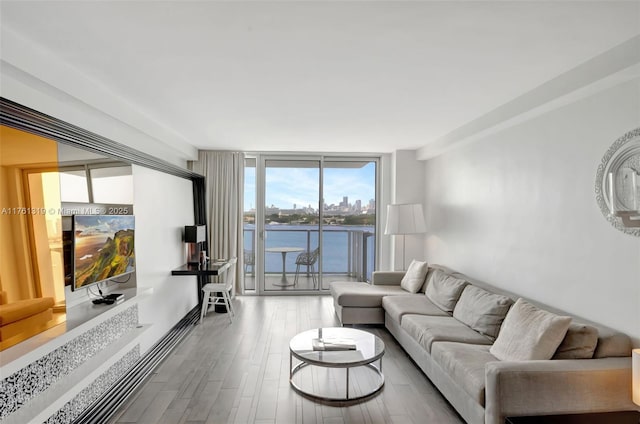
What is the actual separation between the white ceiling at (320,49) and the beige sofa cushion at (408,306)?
2061 millimetres

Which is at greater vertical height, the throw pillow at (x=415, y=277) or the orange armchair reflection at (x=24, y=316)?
the orange armchair reflection at (x=24, y=316)

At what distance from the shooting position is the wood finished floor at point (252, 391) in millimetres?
2676

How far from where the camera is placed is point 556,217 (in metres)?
3.00

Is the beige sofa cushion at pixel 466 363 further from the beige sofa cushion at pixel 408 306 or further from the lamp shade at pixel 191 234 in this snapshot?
the lamp shade at pixel 191 234

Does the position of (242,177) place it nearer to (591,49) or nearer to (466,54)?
(466,54)

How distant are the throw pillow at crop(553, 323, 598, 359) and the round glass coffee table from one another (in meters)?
1.29

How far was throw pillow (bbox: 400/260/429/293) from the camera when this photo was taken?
481 centimetres

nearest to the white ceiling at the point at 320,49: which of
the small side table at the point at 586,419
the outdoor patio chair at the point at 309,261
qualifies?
the small side table at the point at 586,419

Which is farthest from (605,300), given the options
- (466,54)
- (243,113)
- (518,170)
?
(243,113)

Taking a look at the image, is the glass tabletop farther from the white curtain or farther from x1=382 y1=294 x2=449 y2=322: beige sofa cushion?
the white curtain

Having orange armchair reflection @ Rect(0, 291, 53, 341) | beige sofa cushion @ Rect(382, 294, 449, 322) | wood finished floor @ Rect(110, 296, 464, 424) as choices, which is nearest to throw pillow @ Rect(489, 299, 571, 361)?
wood finished floor @ Rect(110, 296, 464, 424)

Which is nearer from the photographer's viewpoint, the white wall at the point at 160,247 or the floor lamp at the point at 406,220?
the white wall at the point at 160,247

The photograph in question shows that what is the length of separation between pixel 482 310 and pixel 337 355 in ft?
4.39

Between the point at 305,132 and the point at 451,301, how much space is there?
2.62 metres
